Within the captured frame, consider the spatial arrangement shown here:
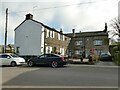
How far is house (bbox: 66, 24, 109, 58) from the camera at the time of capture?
190 ft

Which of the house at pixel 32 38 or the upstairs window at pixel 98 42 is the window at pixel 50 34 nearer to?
the house at pixel 32 38

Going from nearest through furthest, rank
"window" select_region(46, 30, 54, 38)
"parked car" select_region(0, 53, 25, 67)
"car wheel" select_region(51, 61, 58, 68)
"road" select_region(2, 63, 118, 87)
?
"road" select_region(2, 63, 118, 87), "car wheel" select_region(51, 61, 58, 68), "parked car" select_region(0, 53, 25, 67), "window" select_region(46, 30, 54, 38)

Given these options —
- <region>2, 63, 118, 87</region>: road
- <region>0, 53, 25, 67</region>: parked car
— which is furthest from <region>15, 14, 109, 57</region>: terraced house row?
<region>2, 63, 118, 87</region>: road

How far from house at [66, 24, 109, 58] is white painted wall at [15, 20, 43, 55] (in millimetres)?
17686

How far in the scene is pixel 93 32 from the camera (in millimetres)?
64062

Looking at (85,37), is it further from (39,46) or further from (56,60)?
(56,60)

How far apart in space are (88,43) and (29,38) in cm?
2213

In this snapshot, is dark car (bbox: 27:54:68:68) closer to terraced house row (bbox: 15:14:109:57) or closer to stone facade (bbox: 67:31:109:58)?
terraced house row (bbox: 15:14:109:57)

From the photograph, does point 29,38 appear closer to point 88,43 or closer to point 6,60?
point 6,60

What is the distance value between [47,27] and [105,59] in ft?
42.2

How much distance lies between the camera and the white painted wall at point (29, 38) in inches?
1629

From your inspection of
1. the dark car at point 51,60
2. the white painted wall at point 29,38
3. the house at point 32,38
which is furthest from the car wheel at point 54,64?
the white painted wall at point 29,38

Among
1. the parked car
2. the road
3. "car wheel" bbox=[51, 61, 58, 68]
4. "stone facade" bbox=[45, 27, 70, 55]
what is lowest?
the road

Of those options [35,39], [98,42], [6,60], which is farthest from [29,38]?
[98,42]
